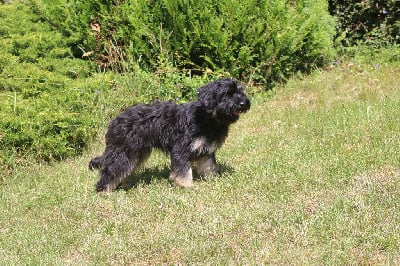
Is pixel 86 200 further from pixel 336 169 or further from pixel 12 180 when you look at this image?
pixel 336 169

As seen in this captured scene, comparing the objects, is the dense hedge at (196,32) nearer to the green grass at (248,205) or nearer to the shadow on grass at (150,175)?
the green grass at (248,205)

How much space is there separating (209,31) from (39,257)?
5.88m

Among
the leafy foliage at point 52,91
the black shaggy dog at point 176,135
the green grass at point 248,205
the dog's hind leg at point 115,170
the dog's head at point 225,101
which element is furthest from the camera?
the leafy foliage at point 52,91

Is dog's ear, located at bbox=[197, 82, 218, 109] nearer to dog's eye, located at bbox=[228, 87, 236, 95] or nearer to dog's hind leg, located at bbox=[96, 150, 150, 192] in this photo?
dog's eye, located at bbox=[228, 87, 236, 95]

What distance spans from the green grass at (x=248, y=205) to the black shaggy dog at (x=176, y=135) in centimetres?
27

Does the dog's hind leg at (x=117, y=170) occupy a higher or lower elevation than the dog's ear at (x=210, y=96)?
lower

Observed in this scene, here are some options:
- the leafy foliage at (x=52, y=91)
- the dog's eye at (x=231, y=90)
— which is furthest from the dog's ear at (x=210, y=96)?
the leafy foliage at (x=52, y=91)

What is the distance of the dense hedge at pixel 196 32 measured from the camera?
10414mm

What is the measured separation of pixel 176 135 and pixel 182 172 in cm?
47

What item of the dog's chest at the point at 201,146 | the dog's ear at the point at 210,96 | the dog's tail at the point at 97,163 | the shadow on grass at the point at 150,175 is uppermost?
the dog's ear at the point at 210,96

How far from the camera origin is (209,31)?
10.3 metres

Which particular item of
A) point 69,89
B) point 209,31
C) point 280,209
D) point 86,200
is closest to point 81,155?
point 69,89

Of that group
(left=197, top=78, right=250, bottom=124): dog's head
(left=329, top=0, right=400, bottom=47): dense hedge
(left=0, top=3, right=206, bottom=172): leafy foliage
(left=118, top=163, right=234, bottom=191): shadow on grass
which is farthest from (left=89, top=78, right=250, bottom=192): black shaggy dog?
(left=329, top=0, right=400, bottom=47): dense hedge

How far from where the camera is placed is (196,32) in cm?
1036
